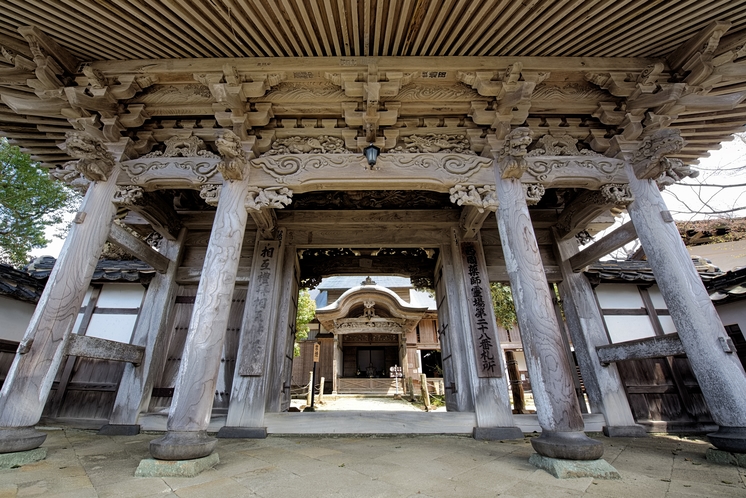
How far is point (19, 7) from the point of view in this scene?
3.39 metres

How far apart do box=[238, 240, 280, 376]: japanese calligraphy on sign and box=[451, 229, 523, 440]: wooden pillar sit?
327 cm

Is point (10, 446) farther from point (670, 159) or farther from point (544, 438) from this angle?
point (670, 159)

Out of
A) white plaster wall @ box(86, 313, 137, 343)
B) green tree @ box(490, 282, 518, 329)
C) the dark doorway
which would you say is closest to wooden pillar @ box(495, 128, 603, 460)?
white plaster wall @ box(86, 313, 137, 343)

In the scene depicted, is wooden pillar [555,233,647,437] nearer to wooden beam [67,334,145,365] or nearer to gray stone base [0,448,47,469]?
gray stone base [0,448,47,469]

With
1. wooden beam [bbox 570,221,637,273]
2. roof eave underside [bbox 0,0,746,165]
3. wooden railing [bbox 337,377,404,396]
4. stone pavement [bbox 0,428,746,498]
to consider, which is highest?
roof eave underside [bbox 0,0,746,165]

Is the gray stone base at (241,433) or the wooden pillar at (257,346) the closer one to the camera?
the gray stone base at (241,433)

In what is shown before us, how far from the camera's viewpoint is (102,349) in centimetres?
439

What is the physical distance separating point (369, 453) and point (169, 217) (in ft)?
17.2

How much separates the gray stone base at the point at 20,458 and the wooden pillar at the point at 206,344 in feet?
4.15

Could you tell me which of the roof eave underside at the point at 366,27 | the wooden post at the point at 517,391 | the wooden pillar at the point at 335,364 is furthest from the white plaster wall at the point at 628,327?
the wooden pillar at the point at 335,364

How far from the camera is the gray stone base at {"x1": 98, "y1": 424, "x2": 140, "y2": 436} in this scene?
4758mm

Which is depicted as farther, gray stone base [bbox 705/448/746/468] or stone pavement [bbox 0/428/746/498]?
gray stone base [bbox 705/448/746/468]

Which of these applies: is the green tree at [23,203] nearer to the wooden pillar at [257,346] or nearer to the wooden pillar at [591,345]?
the wooden pillar at [257,346]

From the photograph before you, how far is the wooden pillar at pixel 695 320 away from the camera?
118 inches
